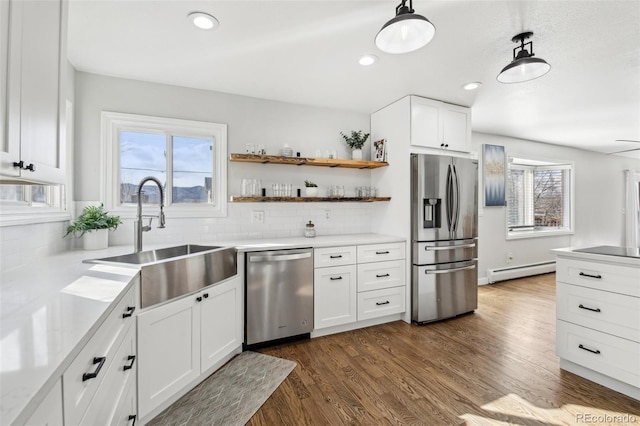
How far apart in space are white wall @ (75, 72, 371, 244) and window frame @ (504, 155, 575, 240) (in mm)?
3000

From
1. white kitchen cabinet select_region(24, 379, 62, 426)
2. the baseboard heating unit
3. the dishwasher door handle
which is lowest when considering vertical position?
the baseboard heating unit

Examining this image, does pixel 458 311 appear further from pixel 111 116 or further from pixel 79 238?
pixel 111 116

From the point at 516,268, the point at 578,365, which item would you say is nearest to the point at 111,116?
the point at 578,365

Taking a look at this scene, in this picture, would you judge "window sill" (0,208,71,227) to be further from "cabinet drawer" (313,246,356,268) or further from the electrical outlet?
"cabinet drawer" (313,246,356,268)

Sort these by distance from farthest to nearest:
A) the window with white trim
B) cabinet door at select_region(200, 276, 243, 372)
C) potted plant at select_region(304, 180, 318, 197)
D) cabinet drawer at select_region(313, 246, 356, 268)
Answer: the window with white trim → potted plant at select_region(304, 180, 318, 197) → cabinet drawer at select_region(313, 246, 356, 268) → cabinet door at select_region(200, 276, 243, 372)

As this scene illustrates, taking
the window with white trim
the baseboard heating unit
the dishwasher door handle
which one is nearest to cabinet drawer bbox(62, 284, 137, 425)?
the dishwasher door handle

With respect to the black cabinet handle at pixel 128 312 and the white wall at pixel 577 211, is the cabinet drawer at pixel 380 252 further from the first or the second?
the white wall at pixel 577 211

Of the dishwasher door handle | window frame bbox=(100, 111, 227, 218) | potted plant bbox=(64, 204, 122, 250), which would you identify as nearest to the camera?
potted plant bbox=(64, 204, 122, 250)

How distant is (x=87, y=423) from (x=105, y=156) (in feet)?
8.11

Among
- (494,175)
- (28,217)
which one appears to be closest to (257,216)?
(28,217)

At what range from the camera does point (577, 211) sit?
5926 millimetres

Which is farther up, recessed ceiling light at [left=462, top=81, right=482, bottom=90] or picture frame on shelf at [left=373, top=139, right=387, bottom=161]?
recessed ceiling light at [left=462, top=81, right=482, bottom=90]

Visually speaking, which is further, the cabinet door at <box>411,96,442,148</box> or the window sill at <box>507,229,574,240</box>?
the window sill at <box>507,229,574,240</box>

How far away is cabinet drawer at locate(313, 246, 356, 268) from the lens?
2.86 m
